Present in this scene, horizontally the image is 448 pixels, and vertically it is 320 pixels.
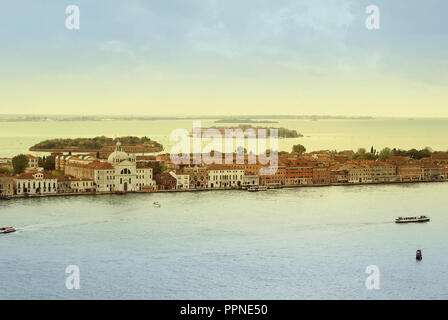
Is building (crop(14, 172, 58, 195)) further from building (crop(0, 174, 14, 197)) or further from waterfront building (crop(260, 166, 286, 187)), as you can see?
waterfront building (crop(260, 166, 286, 187))

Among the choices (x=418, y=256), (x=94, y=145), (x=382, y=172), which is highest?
(x=94, y=145)

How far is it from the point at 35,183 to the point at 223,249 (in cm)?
699

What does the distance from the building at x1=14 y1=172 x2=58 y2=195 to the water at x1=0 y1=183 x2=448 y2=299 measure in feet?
4.47

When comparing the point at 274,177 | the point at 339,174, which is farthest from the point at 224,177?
the point at 339,174

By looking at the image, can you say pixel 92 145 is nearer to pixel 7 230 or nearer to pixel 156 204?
pixel 156 204

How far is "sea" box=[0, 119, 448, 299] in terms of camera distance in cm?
672

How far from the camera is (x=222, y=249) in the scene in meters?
8.32

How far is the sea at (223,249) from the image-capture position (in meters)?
6.72

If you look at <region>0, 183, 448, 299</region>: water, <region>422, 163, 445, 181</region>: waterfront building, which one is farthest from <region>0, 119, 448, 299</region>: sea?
<region>422, 163, 445, 181</region>: waterfront building

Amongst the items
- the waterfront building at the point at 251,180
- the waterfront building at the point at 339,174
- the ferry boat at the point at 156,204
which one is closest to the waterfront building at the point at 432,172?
the waterfront building at the point at 339,174

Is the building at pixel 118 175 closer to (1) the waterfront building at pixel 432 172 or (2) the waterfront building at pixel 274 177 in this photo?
(2) the waterfront building at pixel 274 177

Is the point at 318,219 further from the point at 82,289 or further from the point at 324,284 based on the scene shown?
the point at 82,289
